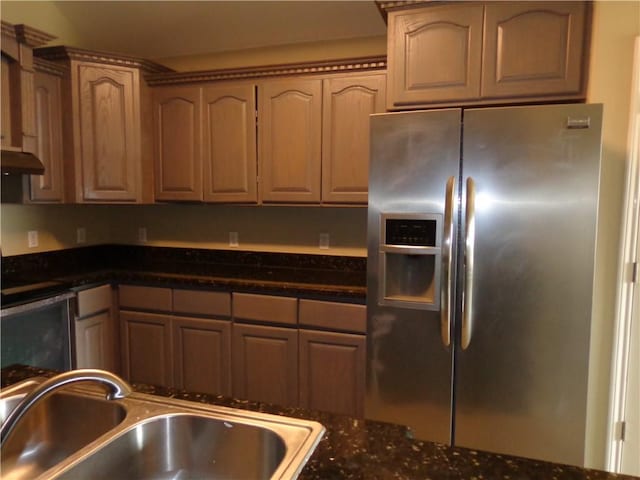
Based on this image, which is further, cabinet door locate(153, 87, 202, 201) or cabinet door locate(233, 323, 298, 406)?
cabinet door locate(153, 87, 202, 201)

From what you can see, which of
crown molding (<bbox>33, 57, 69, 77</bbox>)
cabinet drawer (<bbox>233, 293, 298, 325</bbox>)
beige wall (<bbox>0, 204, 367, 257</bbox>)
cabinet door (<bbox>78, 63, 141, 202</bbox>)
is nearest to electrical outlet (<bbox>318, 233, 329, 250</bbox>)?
beige wall (<bbox>0, 204, 367, 257</bbox>)

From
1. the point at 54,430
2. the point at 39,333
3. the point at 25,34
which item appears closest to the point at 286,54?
the point at 25,34

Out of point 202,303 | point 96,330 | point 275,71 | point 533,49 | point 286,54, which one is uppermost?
point 286,54

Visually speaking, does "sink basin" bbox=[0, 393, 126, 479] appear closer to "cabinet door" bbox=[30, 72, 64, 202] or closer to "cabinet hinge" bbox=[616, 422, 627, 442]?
"cabinet door" bbox=[30, 72, 64, 202]

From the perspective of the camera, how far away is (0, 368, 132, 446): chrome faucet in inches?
27.2

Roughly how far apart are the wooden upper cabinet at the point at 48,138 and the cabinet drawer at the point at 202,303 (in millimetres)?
1017

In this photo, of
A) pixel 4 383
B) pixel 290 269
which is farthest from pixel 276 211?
pixel 4 383

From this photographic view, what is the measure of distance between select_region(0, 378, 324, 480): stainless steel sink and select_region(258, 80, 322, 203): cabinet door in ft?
6.25

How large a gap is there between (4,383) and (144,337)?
5.97ft

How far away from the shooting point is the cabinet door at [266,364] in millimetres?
2566

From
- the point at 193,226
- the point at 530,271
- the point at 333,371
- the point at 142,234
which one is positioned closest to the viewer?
the point at 530,271

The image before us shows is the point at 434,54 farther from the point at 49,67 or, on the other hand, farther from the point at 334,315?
the point at 49,67

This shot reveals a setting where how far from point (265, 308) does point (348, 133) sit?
3.78 feet

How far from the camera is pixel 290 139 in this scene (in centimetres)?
279
